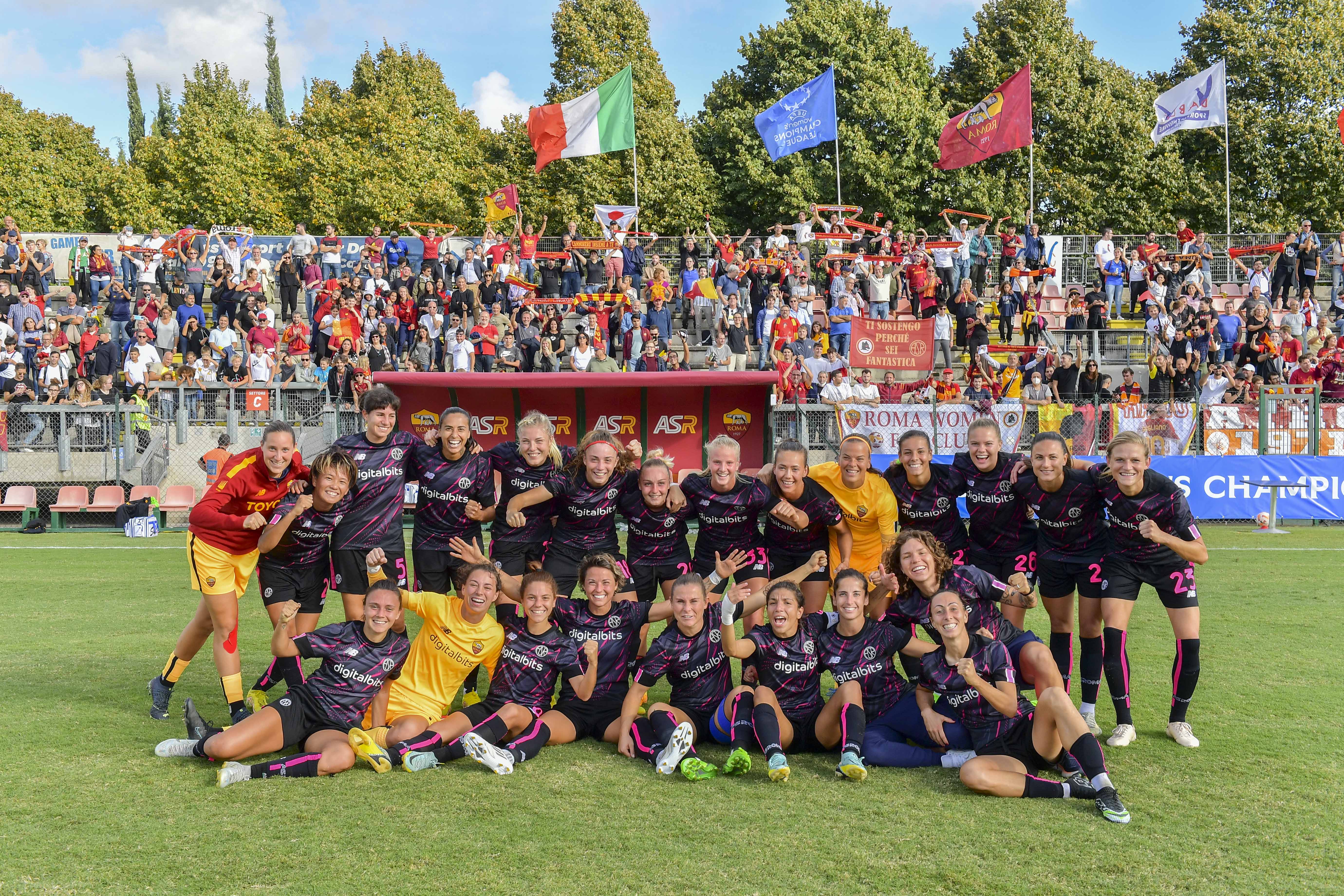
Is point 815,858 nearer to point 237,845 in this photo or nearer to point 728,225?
point 237,845

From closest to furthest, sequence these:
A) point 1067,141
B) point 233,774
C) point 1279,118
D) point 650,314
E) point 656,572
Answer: point 233,774, point 656,572, point 650,314, point 1279,118, point 1067,141

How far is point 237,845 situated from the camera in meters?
4.43

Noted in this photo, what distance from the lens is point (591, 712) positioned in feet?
20.1

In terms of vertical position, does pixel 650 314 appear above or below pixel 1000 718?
above

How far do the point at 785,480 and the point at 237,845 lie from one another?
3822 mm

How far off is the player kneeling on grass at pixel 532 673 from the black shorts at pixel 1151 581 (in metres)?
3.08

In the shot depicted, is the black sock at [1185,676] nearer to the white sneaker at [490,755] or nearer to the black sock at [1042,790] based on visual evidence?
the black sock at [1042,790]

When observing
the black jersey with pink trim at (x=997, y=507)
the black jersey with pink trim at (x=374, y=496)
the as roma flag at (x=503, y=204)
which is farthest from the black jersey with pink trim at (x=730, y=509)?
the as roma flag at (x=503, y=204)

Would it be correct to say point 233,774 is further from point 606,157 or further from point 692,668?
point 606,157

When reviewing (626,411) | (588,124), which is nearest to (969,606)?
(626,411)

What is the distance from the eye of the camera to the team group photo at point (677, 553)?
4.70 meters

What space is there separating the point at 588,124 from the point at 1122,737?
21.6 m

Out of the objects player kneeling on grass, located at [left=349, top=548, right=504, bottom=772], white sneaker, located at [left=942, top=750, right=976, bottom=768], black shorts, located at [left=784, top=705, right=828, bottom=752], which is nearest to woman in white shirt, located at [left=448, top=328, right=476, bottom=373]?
player kneeling on grass, located at [left=349, top=548, right=504, bottom=772]

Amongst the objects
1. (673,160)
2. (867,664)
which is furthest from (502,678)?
(673,160)
